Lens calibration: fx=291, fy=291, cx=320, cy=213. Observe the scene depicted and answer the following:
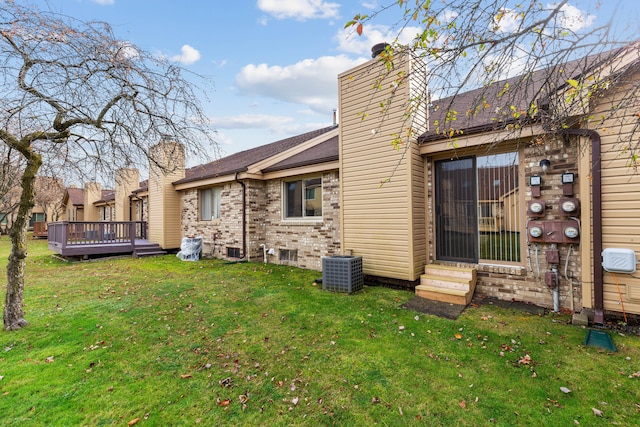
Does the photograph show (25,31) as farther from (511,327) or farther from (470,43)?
(511,327)

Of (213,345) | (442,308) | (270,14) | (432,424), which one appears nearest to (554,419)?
(432,424)

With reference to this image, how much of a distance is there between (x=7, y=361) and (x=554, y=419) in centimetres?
599

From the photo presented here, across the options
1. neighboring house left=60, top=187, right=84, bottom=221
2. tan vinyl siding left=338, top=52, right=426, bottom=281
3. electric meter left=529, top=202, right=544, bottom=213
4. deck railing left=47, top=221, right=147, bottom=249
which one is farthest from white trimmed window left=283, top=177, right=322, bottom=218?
neighboring house left=60, top=187, right=84, bottom=221

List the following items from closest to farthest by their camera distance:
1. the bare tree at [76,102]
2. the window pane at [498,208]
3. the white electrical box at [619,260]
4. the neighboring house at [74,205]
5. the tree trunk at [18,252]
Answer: the bare tree at [76,102] → the white electrical box at [619,260] → the tree trunk at [18,252] → the window pane at [498,208] → the neighboring house at [74,205]

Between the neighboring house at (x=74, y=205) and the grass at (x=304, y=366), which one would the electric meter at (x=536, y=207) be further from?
the neighboring house at (x=74, y=205)

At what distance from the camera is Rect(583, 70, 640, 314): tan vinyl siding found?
161 inches

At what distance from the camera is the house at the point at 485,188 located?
4.07 metres

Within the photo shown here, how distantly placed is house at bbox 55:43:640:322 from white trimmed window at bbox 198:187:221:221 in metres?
3.61

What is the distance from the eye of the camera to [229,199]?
10.5 m

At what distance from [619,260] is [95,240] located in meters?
15.5

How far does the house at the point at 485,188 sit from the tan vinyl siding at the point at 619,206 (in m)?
0.01

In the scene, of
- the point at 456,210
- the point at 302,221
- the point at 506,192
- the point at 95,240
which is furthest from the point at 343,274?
the point at 95,240

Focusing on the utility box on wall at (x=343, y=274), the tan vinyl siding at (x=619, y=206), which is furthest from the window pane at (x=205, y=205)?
the tan vinyl siding at (x=619, y=206)

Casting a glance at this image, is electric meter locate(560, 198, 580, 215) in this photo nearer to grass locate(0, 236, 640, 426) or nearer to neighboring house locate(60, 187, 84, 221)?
grass locate(0, 236, 640, 426)
